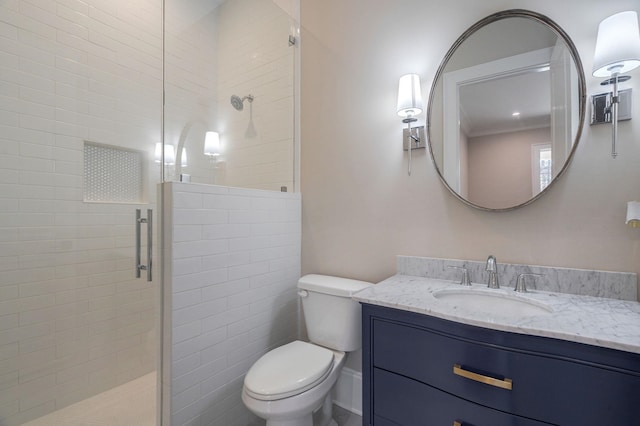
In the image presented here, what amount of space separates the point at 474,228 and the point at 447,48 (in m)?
0.95

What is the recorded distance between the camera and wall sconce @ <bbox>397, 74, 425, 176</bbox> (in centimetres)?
153

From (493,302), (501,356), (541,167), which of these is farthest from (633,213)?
(501,356)

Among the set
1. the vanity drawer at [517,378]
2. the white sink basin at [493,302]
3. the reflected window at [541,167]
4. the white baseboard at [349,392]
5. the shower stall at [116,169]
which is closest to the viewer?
the vanity drawer at [517,378]

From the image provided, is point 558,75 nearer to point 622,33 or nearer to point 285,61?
point 622,33

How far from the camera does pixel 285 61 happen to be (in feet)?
6.79

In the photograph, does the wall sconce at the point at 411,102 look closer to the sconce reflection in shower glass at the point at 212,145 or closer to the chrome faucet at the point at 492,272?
the chrome faucet at the point at 492,272

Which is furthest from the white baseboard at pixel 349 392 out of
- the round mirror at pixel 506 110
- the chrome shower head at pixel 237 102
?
the chrome shower head at pixel 237 102

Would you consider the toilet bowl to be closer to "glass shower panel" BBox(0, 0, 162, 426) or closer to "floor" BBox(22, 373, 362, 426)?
"floor" BBox(22, 373, 362, 426)

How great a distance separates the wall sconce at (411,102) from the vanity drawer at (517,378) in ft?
3.23

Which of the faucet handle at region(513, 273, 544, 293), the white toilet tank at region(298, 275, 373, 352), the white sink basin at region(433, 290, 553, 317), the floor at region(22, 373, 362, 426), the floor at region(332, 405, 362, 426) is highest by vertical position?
the faucet handle at region(513, 273, 544, 293)

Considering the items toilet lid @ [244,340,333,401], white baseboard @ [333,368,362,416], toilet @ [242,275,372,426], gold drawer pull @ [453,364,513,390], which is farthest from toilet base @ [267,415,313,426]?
gold drawer pull @ [453,364,513,390]

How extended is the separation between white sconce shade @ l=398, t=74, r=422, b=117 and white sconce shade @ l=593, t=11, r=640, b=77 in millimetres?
693

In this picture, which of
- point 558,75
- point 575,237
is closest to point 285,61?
point 558,75

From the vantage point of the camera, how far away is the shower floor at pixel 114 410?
1.63 metres
